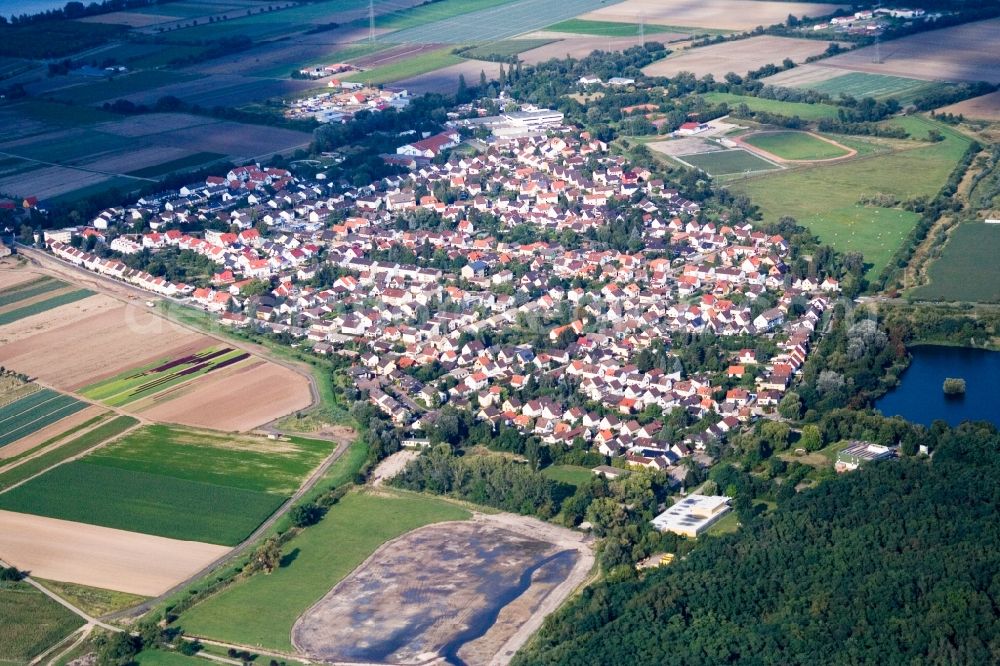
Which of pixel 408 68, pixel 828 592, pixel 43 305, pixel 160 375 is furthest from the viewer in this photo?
pixel 408 68

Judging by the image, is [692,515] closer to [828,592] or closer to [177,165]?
[828,592]

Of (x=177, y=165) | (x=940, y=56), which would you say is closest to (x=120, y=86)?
(x=177, y=165)

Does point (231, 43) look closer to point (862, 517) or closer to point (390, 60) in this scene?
point (390, 60)

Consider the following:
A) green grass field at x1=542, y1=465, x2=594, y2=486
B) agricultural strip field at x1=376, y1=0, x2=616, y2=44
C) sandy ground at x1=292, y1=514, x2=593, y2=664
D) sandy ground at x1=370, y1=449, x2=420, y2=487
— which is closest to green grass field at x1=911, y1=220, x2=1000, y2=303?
green grass field at x1=542, y1=465, x2=594, y2=486

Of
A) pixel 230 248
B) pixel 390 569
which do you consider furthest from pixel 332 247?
pixel 390 569

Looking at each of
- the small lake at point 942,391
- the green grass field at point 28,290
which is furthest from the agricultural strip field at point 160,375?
the small lake at point 942,391

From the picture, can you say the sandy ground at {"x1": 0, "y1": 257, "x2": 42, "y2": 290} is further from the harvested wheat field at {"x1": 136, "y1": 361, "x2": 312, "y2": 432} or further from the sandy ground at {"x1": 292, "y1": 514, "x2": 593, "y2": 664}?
the sandy ground at {"x1": 292, "y1": 514, "x2": 593, "y2": 664}

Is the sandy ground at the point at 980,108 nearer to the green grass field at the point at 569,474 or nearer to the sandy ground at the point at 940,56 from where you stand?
the sandy ground at the point at 940,56
